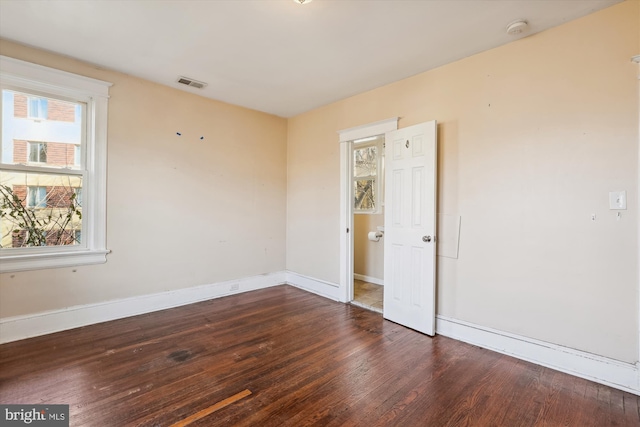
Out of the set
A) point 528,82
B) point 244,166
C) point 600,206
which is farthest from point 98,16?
point 600,206

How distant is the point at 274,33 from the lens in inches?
95.0

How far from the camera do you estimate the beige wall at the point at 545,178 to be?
6.68 ft

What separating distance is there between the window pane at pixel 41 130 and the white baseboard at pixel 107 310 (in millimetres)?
1497

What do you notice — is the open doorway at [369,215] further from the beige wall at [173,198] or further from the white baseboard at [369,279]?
the beige wall at [173,198]

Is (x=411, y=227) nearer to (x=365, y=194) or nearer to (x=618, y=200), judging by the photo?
(x=618, y=200)

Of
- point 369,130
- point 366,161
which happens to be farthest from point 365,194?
point 369,130

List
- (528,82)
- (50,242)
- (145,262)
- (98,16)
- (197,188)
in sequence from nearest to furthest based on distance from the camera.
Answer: (98,16) < (528,82) < (50,242) < (145,262) < (197,188)

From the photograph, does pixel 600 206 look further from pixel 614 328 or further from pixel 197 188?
pixel 197 188

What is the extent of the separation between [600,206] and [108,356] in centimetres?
406

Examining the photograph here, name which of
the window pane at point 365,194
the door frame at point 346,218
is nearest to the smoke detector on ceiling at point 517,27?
the door frame at point 346,218

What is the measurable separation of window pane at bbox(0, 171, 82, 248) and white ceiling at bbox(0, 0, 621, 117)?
127 centimetres

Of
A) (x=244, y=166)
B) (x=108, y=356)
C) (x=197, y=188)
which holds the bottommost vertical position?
(x=108, y=356)

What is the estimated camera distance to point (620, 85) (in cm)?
204

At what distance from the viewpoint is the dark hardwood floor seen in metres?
1.75
